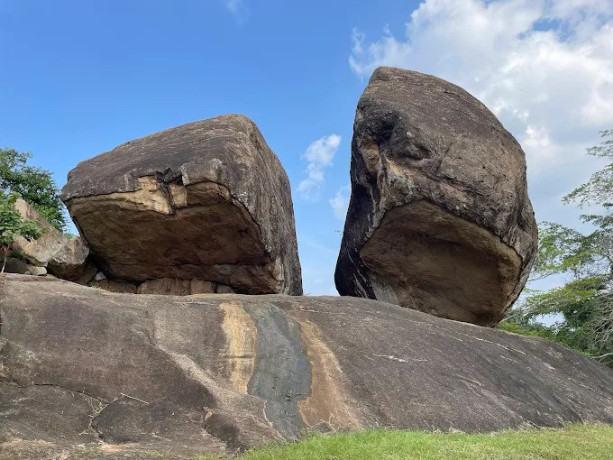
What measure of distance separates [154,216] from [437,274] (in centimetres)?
657

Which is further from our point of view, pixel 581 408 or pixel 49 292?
pixel 581 408

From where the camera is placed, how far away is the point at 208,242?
45.8 ft

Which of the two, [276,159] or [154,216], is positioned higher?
[276,159]

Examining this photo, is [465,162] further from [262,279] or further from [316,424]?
[316,424]

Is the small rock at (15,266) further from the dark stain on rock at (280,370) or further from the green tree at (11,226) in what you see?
the dark stain on rock at (280,370)

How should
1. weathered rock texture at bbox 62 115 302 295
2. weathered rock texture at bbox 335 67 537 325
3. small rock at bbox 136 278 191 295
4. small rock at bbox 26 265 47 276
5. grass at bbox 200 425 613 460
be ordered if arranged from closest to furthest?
grass at bbox 200 425 613 460 < weathered rock texture at bbox 62 115 302 295 < weathered rock texture at bbox 335 67 537 325 < small rock at bbox 26 265 47 276 < small rock at bbox 136 278 191 295

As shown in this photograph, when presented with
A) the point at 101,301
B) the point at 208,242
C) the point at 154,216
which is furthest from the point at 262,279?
the point at 101,301

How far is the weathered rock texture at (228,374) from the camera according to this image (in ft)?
22.0

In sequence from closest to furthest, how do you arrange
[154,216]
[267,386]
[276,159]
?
[267,386] → [154,216] → [276,159]

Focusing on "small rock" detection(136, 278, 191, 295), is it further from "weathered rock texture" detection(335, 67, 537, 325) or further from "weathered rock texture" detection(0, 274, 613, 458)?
"weathered rock texture" detection(0, 274, 613, 458)

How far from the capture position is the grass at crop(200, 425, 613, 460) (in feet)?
20.0

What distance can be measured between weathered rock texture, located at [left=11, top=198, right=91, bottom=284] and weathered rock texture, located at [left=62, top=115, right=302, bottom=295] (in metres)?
0.42

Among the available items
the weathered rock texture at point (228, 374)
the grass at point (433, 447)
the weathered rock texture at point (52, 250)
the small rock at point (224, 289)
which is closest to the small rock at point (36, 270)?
the weathered rock texture at point (52, 250)

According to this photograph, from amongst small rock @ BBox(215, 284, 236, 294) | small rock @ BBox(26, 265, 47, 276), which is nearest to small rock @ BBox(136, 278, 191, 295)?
small rock @ BBox(215, 284, 236, 294)
